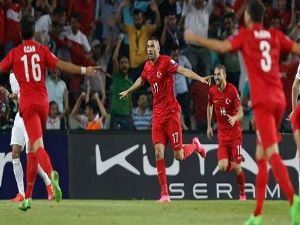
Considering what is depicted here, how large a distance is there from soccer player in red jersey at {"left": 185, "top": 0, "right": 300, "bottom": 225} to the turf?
5.18 ft

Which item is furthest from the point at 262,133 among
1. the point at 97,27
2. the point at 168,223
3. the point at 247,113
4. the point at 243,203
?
the point at 97,27

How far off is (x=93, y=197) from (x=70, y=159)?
2.85 ft

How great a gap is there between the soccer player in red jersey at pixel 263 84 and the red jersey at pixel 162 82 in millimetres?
5235

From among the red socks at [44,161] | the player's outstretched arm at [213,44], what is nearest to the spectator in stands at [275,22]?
the red socks at [44,161]

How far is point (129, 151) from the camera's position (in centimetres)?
1988

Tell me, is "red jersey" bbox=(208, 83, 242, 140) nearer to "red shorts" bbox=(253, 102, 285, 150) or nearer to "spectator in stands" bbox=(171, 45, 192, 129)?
"spectator in stands" bbox=(171, 45, 192, 129)

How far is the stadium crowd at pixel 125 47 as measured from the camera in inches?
815

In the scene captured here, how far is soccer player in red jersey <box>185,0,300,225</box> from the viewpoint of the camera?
438 inches

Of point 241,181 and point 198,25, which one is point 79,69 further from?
point 198,25

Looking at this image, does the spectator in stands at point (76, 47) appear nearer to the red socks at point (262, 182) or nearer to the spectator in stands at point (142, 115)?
the spectator in stands at point (142, 115)

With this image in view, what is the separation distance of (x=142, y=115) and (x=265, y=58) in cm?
953

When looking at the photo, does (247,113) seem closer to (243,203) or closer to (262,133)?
(243,203)

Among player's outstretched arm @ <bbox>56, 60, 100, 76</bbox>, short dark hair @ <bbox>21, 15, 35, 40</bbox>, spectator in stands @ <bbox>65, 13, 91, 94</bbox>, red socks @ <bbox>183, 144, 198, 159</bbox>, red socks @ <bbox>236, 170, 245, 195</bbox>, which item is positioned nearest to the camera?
player's outstretched arm @ <bbox>56, 60, 100, 76</bbox>

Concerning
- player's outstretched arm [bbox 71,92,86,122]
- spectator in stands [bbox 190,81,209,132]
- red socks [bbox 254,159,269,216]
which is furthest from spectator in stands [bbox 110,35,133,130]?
red socks [bbox 254,159,269,216]
